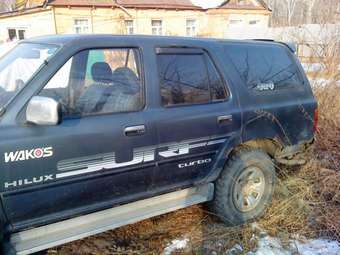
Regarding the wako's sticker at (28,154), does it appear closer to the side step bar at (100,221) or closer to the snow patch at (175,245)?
the side step bar at (100,221)

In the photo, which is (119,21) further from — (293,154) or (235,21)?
(293,154)

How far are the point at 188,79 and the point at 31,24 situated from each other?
23.4 meters

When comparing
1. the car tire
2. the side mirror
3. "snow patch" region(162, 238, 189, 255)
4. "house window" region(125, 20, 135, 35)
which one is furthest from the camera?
"house window" region(125, 20, 135, 35)

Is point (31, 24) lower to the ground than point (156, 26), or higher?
higher

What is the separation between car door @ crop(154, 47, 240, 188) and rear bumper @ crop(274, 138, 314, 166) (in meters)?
0.94

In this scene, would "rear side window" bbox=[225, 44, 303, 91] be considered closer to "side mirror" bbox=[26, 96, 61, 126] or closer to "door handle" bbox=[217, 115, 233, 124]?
"door handle" bbox=[217, 115, 233, 124]

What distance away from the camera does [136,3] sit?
25375 millimetres

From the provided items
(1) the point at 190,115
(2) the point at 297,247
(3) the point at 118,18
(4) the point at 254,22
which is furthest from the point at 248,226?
(4) the point at 254,22

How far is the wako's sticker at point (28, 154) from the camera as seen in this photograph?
2333mm

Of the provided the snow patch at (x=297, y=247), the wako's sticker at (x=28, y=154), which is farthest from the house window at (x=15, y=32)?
the snow patch at (x=297, y=247)

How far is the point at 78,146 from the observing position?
2602 millimetres

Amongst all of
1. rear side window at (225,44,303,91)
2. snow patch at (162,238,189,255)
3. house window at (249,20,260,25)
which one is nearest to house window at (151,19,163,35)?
house window at (249,20,260,25)

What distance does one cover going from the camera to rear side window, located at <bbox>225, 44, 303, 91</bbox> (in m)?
3.73

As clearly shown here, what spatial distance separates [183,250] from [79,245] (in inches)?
39.3
